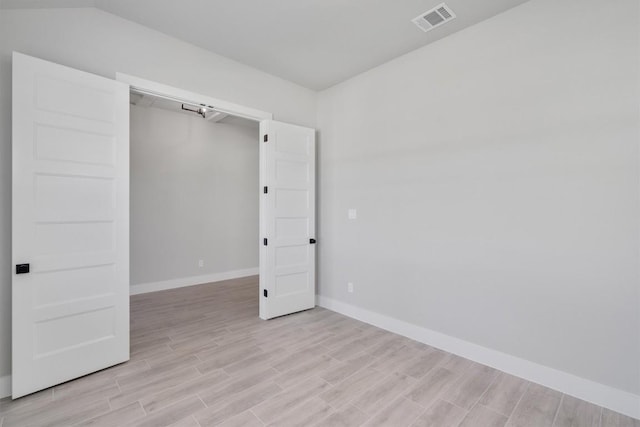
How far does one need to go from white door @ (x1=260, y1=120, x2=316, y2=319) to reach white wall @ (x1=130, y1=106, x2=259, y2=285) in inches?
91.8

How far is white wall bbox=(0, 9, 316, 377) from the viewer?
2145mm

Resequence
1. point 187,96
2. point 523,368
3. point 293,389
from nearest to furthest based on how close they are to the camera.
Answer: point 293,389
point 523,368
point 187,96

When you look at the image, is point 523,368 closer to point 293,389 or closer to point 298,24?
point 293,389

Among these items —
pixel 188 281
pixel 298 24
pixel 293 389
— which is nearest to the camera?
pixel 293 389

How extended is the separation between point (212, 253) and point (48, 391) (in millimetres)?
3503

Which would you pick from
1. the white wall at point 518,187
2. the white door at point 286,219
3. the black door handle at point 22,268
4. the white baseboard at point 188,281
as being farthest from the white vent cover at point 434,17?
the white baseboard at point 188,281

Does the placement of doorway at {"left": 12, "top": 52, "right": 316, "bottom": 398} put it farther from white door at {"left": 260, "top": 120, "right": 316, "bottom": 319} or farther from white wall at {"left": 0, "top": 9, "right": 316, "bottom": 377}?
white door at {"left": 260, "top": 120, "right": 316, "bottom": 319}

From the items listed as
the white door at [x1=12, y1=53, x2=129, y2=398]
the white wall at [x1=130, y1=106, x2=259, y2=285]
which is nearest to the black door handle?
the white door at [x1=12, y1=53, x2=129, y2=398]

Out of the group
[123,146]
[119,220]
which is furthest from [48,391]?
[123,146]

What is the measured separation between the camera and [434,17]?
262 centimetres

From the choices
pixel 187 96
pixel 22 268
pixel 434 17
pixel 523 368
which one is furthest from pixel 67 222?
pixel 523 368

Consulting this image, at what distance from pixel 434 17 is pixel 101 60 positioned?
2948 millimetres

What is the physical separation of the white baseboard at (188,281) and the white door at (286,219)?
2266mm

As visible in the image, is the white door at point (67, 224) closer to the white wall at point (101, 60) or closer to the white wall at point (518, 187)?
the white wall at point (101, 60)
